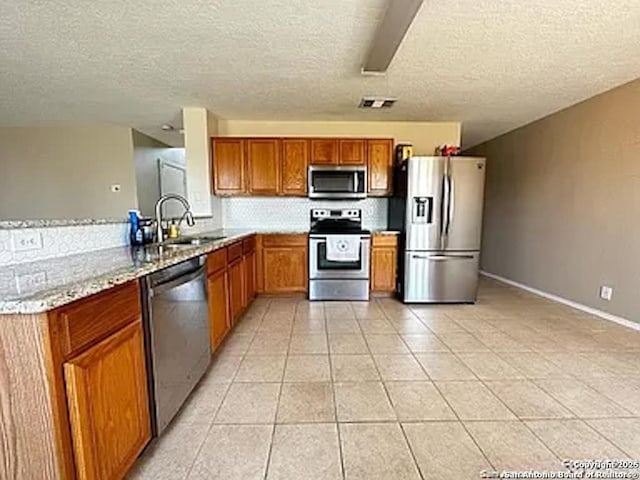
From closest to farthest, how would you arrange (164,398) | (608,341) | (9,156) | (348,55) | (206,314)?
(164,398) → (206,314) → (348,55) → (608,341) → (9,156)

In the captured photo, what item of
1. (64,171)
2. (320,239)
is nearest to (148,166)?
(64,171)

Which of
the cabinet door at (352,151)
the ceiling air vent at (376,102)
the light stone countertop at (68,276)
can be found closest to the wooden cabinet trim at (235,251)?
the light stone countertop at (68,276)

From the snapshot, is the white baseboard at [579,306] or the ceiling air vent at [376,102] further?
the ceiling air vent at [376,102]

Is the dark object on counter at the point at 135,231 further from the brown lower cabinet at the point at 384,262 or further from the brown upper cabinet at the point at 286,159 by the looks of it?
the brown lower cabinet at the point at 384,262

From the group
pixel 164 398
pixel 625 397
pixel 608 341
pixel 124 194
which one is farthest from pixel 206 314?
pixel 124 194

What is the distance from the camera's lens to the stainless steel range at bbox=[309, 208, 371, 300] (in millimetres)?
4289

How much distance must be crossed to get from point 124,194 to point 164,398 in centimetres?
477

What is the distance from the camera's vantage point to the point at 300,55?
9.11 ft

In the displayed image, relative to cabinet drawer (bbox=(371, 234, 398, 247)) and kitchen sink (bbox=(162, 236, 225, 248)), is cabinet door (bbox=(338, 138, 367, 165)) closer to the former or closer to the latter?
cabinet drawer (bbox=(371, 234, 398, 247))

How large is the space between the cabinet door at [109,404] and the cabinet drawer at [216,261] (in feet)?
3.50

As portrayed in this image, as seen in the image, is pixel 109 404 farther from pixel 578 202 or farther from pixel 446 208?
pixel 578 202

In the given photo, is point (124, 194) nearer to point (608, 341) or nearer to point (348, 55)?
point (348, 55)

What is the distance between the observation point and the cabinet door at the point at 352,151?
455 centimetres

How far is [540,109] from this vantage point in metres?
4.24
